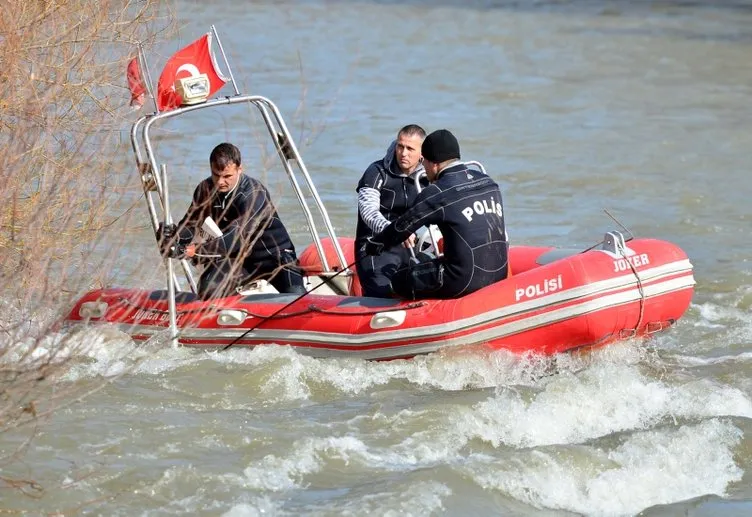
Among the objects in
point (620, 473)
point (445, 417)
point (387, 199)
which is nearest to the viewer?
point (620, 473)

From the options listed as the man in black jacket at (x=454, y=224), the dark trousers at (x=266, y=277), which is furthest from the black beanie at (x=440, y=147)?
the dark trousers at (x=266, y=277)

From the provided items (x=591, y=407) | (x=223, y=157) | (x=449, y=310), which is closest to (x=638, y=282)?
(x=591, y=407)

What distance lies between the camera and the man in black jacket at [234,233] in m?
7.37

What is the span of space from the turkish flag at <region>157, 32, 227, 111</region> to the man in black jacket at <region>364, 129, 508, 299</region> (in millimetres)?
1410

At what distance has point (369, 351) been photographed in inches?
288

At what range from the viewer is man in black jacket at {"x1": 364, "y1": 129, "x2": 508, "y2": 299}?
6875mm

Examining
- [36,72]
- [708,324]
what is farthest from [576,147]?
[36,72]

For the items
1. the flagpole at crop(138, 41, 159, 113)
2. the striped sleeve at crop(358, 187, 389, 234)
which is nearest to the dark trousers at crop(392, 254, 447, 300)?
the striped sleeve at crop(358, 187, 389, 234)

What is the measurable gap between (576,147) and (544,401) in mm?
8734

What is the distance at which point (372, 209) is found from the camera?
24.9ft

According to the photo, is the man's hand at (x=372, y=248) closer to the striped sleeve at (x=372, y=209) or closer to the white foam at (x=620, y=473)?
the striped sleeve at (x=372, y=209)

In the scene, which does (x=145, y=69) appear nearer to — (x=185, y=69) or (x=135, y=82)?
(x=135, y=82)

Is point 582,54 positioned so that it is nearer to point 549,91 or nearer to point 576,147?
point 549,91

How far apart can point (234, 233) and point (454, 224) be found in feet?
4.19
